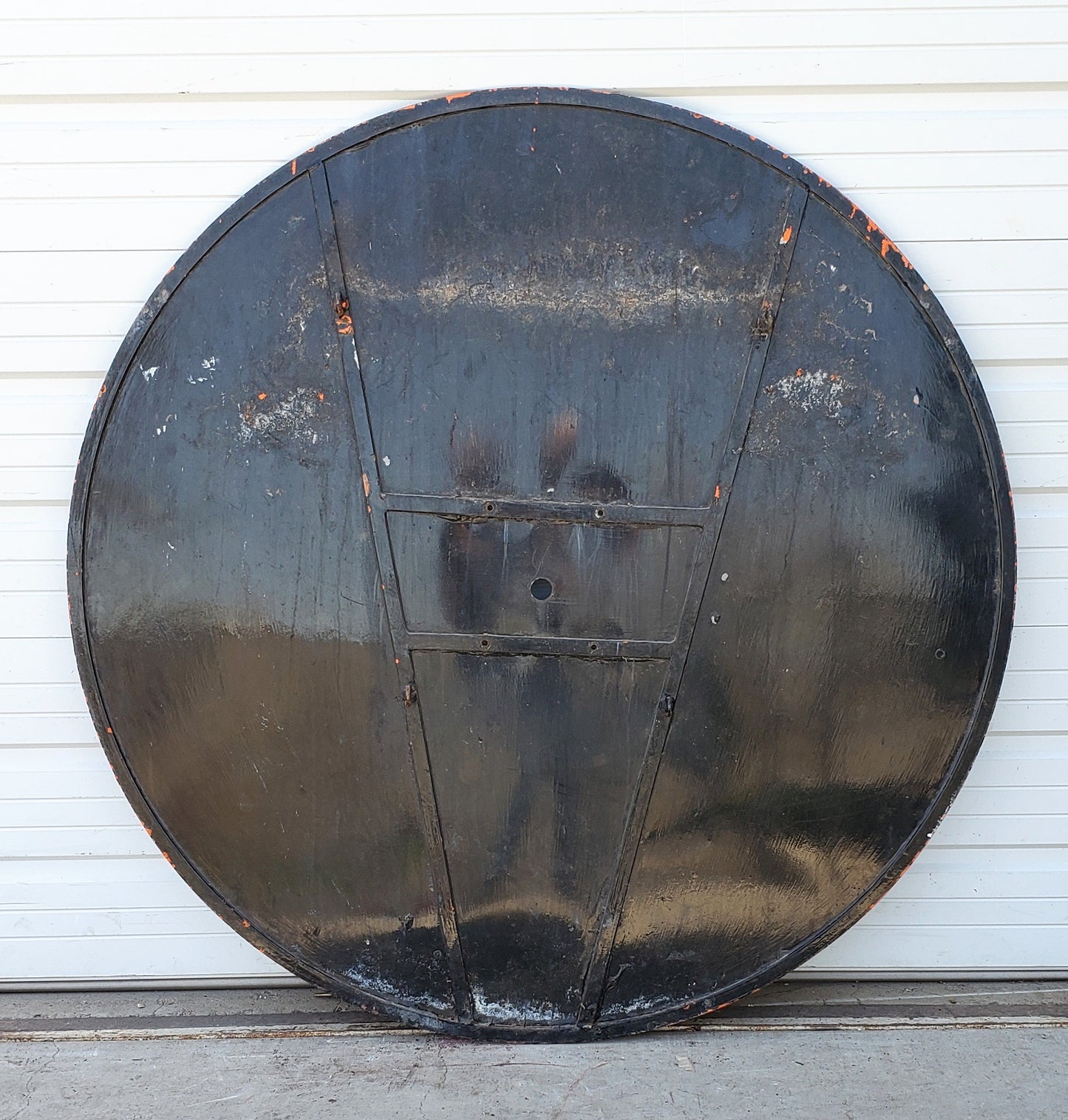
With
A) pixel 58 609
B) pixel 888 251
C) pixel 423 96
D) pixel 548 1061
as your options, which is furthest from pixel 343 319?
pixel 548 1061

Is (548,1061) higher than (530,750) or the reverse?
the reverse

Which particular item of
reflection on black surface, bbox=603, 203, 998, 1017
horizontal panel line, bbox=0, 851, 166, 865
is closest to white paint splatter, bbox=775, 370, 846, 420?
reflection on black surface, bbox=603, 203, 998, 1017

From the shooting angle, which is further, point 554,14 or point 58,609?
point 58,609

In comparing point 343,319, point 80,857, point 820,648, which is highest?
point 343,319

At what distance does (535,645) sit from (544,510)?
0.79ft

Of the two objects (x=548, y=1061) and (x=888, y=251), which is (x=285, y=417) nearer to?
(x=888, y=251)

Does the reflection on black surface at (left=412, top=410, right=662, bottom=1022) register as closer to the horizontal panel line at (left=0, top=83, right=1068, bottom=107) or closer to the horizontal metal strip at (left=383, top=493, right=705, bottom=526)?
the horizontal metal strip at (left=383, top=493, right=705, bottom=526)

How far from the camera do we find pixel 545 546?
5.59 ft

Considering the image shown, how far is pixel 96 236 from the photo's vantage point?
1.79 metres

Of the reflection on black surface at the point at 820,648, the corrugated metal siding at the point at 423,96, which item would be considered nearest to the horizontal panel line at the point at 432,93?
the corrugated metal siding at the point at 423,96

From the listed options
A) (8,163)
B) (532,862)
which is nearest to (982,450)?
(532,862)

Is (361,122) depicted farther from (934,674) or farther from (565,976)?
(565,976)

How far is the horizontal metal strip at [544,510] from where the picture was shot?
1695 mm

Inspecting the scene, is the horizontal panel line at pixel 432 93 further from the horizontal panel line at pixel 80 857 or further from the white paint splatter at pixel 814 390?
the horizontal panel line at pixel 80 857
